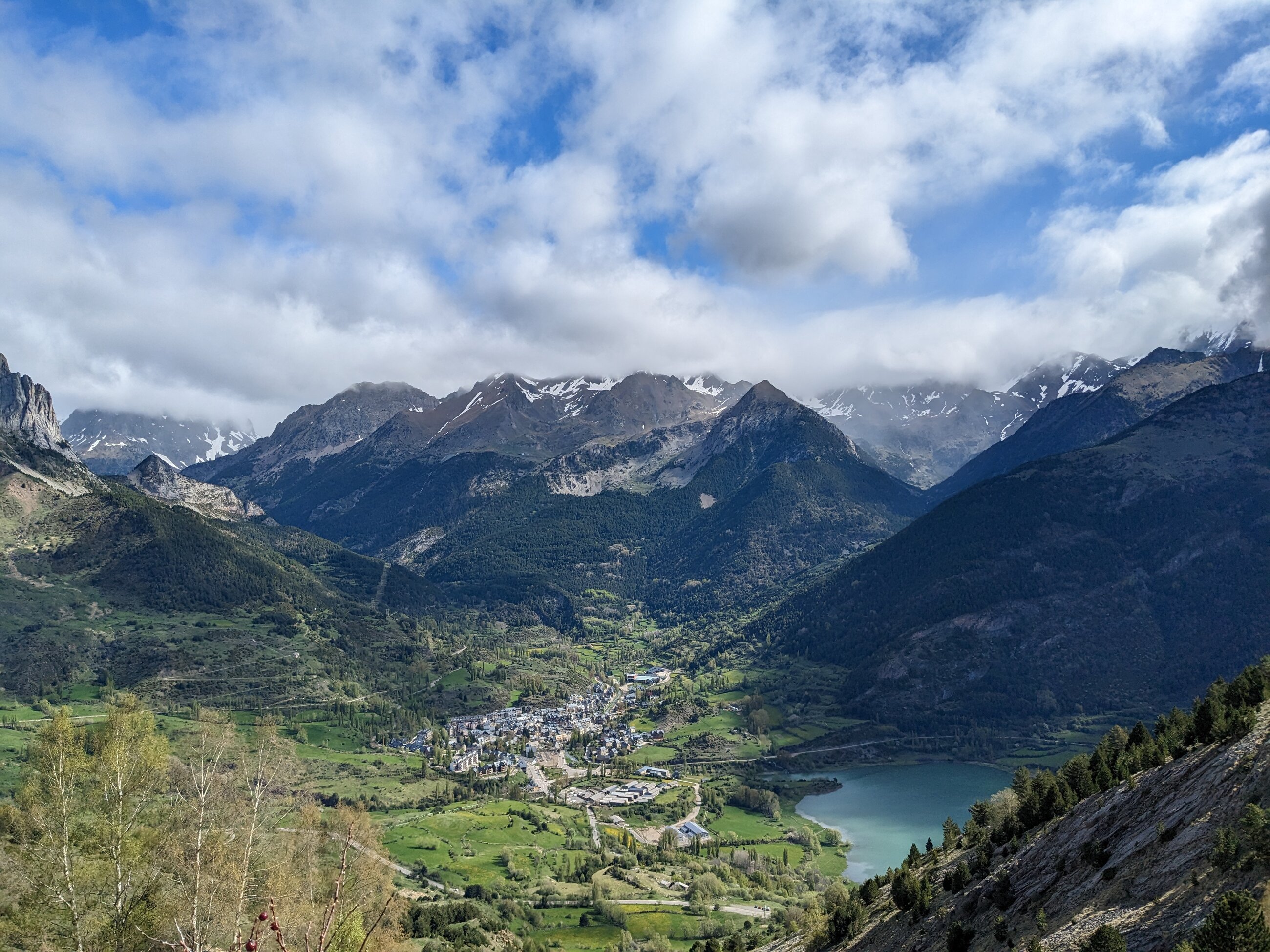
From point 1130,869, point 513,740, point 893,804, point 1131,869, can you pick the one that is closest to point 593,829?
point 893,804

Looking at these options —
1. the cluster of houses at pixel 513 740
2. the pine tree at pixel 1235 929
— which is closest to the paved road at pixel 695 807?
the cluster of houses at pixel 513 740

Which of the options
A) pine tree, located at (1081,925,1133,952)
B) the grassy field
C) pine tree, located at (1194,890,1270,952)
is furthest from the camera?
the grassy field

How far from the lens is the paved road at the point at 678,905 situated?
91.3 meters

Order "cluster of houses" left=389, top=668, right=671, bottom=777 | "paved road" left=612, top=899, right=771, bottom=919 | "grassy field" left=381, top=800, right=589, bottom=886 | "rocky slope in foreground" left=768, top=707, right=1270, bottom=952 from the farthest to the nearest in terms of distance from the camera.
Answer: "cluster of houses" left=389, top=668, right=671, bottom=777, "grassy field" left=381, top=800, right=589, bottom=886, "paved road" left=612, top=899, right=771, bottom=919, "rocky slope in foreground" left=768, top=707, right=1270, bottom=952

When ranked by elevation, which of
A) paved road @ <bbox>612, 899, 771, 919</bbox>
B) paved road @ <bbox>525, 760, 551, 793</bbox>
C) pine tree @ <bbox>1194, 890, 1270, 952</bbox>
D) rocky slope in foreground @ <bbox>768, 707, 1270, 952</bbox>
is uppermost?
pine tree @ <bbox>1194, 890, 1270, 952</bbox>

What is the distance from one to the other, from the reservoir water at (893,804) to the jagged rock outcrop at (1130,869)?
7220cm

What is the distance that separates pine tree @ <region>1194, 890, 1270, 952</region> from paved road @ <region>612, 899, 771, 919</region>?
3130 inches

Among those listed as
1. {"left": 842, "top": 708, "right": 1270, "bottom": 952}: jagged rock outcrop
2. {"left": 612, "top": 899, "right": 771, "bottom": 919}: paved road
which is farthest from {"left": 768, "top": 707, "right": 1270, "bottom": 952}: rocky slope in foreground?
{"left": 612, "top": 899, "right": 771, "bottom": 919}: paved road

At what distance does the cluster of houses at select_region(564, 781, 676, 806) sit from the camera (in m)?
143

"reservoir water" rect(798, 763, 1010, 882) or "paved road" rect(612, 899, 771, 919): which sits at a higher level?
"paved road" rect(612, 899, 771, 919)

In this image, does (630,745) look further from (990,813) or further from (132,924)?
(132,924)

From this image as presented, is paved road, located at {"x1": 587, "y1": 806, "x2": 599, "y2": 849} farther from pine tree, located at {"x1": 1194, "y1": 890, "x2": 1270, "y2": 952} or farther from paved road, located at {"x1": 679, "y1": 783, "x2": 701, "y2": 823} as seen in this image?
pine tree, located at {"x1": 1194, "y1": 890, "x2": 1270, "y2": 952}

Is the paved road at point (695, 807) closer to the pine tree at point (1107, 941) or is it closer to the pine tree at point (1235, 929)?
the pine tree at point (1107, 941)

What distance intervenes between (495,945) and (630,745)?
110824 mm
